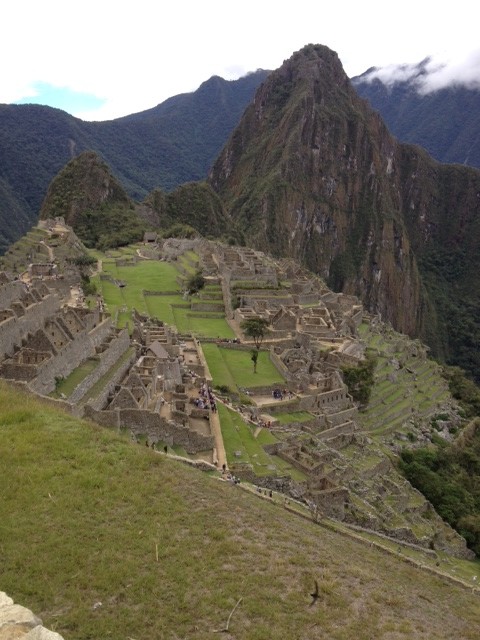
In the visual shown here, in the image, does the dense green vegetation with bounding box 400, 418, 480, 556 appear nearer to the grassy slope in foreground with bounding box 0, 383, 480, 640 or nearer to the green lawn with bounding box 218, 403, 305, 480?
the green lawn with bounding box 218, 403, 305, 480

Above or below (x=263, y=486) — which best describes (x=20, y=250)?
above

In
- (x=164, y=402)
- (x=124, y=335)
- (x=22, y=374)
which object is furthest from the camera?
(x=124, y=335)

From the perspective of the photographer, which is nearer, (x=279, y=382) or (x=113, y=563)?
(x=113, y=563)

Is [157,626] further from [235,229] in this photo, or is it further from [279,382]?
[235,229]

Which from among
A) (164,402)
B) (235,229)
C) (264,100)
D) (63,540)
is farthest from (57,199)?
(264,100)

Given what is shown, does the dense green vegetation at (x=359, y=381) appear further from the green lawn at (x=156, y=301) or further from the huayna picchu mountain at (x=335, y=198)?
the huayna picchu mountain at (x=335, y=198)

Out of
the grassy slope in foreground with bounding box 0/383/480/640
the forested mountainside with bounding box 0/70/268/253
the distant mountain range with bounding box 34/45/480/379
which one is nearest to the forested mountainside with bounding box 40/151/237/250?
the forested mountainside with bounding box 0/70/268/253
